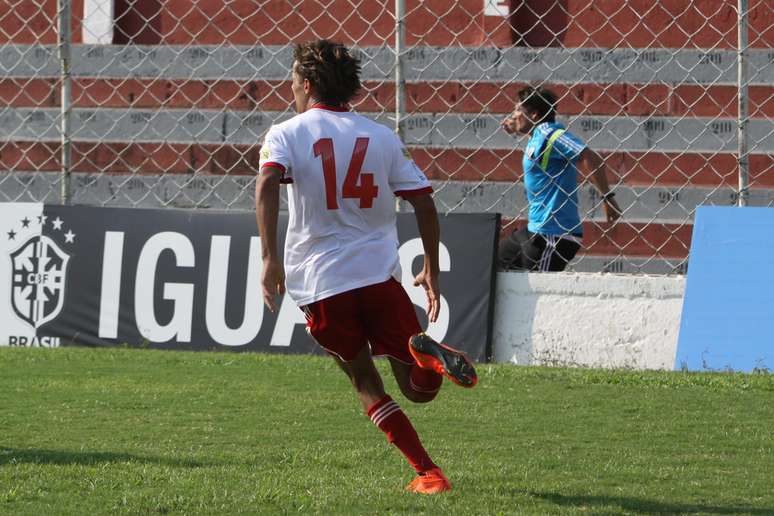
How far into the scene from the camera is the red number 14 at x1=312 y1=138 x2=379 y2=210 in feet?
16.3

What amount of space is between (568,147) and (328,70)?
14.4 feet

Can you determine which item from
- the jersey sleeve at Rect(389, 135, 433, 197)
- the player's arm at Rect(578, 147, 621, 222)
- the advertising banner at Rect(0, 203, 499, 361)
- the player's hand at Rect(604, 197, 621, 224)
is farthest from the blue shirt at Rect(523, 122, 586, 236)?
the jersey sleeve at Rect(389, 135, 433, 197)

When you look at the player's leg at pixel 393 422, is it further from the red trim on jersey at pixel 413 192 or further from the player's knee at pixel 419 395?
the red trim on jersey at pixel 413 192

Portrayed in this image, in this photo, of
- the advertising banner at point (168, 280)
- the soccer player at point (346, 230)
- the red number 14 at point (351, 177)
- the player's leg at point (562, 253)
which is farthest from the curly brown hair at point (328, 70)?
the player's leg at point (562, 253)

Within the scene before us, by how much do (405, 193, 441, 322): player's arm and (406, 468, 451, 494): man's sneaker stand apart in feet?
1.94

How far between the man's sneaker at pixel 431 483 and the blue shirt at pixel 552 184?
4506 mm

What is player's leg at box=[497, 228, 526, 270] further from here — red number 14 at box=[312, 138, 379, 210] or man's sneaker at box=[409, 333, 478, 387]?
man's sneaker at box=[409, 333, 478, 387]

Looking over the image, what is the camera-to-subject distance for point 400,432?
16.5 ft

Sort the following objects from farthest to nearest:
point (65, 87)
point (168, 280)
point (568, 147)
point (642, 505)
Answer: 1. point (65, 87)
2. point (168, 280)
3. point (568, 147)
4. point (642, 505)

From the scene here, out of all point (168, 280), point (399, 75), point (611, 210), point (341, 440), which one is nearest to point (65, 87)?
point (168, 280)

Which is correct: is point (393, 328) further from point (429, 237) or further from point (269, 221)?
point (269, 221)

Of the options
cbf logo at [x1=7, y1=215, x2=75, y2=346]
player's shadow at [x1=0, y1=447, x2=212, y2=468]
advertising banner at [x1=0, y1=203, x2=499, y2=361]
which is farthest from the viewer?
cbf logo at [x1=7, y1=215, x2=75, y2=346]

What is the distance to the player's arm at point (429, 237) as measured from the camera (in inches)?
204

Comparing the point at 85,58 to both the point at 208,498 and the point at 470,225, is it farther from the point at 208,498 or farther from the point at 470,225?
the point at 208,498
